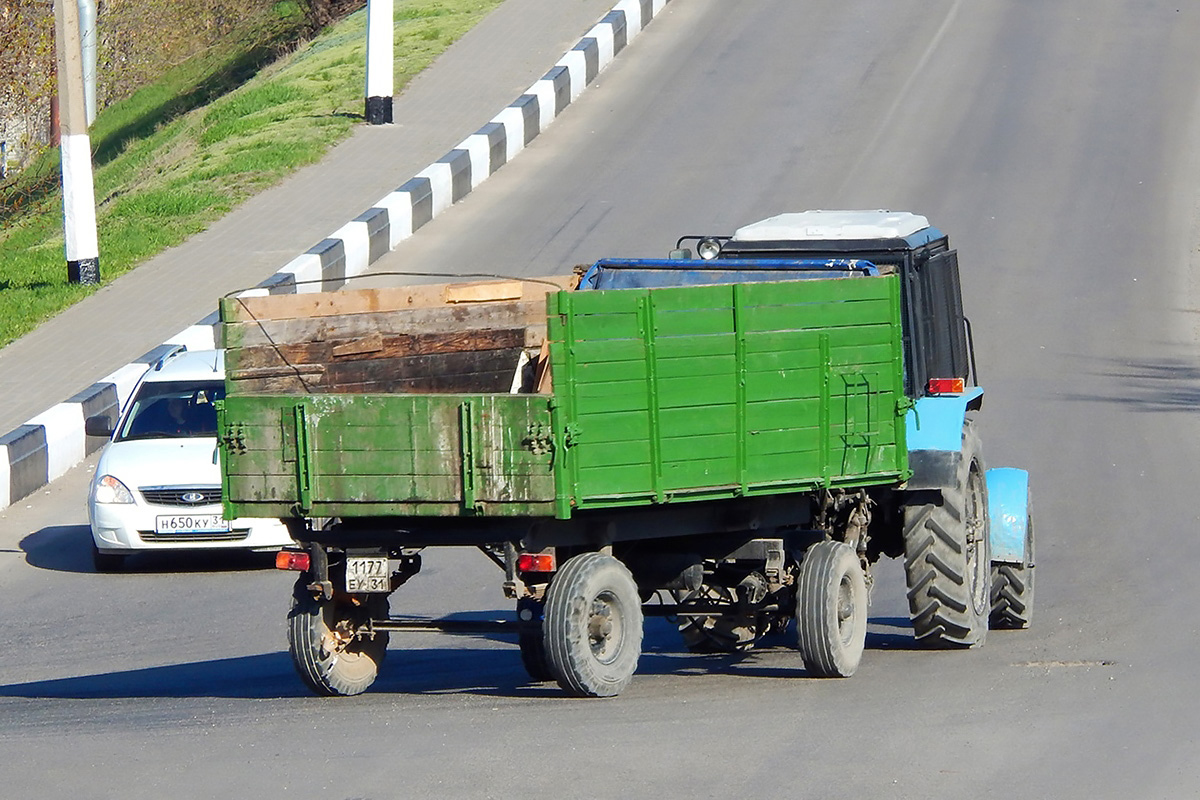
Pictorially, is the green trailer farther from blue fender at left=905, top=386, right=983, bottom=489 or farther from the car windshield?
the car windshield

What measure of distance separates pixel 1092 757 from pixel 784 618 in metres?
2.19

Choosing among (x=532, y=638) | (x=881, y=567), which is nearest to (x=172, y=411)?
(x=881, y=567)

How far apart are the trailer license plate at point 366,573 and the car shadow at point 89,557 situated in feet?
18.2

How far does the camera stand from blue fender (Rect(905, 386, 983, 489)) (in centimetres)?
940

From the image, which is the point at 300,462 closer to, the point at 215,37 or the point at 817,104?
the point at 817,104

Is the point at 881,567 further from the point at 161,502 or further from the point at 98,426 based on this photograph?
the point at 98,426

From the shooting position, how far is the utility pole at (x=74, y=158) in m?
20.5

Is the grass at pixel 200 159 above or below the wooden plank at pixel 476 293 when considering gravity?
above

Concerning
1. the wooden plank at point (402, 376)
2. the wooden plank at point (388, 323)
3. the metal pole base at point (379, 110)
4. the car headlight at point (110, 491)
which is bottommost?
the car headlight at point (110, 491)

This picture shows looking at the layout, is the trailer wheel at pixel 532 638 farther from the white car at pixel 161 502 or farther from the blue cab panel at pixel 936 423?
the white car at pixel 161 502

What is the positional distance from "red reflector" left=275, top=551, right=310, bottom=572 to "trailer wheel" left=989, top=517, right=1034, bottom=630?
4.14 metres

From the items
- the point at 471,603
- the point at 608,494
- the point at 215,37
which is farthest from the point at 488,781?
the point at 215,37

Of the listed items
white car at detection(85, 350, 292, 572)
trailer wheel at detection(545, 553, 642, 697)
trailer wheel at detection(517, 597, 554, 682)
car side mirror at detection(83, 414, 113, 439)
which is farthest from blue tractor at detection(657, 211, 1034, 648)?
car side mirror at detection(83, 414, 113, 439)

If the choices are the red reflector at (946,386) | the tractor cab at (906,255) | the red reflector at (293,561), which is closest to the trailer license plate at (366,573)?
the red reflector at (293,561)
